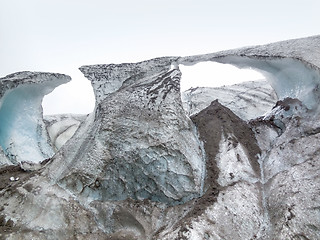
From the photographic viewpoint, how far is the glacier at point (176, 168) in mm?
6918

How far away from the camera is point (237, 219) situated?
691 centimetres

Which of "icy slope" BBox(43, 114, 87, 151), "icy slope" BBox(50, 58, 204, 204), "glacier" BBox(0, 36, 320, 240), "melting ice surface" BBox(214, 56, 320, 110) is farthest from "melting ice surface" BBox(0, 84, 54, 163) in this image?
"melting ice surface" BBox(214, 56, 320, 110)

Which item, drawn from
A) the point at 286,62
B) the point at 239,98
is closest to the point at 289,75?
the point at 286,62

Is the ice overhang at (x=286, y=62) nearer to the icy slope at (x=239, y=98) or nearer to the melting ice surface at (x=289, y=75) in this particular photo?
the melting ice surface at (x=289, y=75)

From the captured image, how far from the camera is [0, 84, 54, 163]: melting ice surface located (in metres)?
11.6

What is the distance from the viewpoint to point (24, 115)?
12.3m

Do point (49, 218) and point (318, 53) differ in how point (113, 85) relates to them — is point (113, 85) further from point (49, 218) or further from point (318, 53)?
point (318, 53)

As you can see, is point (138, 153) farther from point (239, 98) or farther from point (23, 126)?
point (239, 98)

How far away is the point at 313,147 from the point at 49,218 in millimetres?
5942

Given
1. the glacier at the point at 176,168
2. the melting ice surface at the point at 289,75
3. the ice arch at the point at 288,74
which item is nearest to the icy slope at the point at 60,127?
the glacier at the point at 176,168

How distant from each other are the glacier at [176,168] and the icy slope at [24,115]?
0.89 m

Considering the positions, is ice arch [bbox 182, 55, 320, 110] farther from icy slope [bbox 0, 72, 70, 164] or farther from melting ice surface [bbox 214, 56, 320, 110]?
icy slope [bbox 0, 72, 70, 164]

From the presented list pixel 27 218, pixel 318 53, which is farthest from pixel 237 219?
pixel 318 53

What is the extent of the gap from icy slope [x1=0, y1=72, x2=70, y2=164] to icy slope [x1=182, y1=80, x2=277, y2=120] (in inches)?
302
